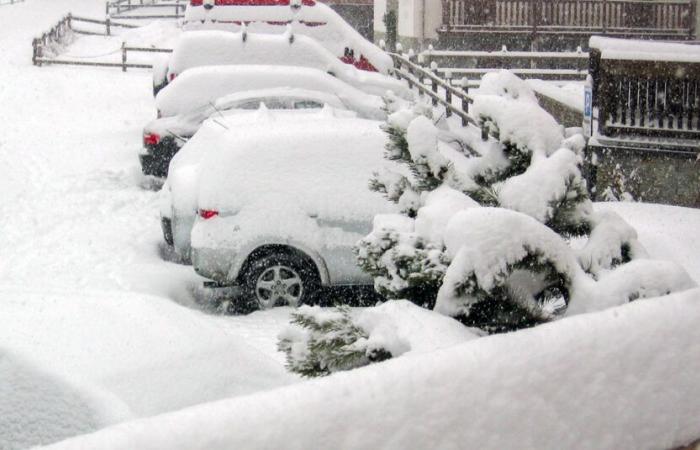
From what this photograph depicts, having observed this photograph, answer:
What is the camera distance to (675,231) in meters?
6.29

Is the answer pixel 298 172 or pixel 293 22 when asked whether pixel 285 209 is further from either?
pixel 293 22

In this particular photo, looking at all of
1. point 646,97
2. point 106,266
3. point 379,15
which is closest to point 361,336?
point 106,266

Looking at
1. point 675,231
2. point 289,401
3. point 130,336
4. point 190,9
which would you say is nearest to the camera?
point 289,401

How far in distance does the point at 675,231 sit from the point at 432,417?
4003mm

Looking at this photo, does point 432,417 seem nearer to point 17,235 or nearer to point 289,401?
point 289,401

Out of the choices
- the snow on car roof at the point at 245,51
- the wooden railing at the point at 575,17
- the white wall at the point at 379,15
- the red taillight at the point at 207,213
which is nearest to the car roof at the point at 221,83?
the snow on car roof at the point at 245,51

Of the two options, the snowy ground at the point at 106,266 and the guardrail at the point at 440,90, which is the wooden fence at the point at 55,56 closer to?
the snowy ground at the point at 106,266

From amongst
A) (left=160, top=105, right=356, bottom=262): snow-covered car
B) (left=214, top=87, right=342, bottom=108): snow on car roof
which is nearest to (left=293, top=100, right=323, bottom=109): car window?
(left=214, top=87, right=342, bottom=108): snow on car roof

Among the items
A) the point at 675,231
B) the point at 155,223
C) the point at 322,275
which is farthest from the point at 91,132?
the point at 675,231

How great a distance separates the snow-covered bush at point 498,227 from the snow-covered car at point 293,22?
13433mm

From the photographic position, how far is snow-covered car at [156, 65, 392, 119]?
1306 cm

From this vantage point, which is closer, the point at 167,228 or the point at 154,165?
the point at 167,228

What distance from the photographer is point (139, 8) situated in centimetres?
4422

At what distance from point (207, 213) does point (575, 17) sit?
1981 cm
